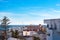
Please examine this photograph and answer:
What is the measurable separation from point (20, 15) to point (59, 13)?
148 inches

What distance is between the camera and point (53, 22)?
528 centimetres

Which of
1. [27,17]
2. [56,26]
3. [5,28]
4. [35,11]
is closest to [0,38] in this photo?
[5,28]

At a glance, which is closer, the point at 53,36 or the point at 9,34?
the point at 53,36

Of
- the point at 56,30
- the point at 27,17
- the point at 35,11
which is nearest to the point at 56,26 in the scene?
the point at 56,30

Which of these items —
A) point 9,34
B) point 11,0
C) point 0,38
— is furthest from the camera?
point 9,34

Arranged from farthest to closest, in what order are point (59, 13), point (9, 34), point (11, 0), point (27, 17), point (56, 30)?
point (9, 34)
point (27, 17)
point (11, 0)
point (59, 13)
point (56, 30)

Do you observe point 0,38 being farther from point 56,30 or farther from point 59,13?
point 56,30

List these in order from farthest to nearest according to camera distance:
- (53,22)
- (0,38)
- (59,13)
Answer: (0,38) → (59,13) → (53,22)

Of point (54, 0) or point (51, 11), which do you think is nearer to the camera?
point (54, 0)

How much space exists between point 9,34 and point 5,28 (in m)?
1.50

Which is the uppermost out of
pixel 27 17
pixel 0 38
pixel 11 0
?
pixel 11 0

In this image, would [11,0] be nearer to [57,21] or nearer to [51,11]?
[51,11]

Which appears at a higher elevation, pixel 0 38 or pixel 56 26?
pixel 56 26

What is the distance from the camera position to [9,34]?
1210 cm
